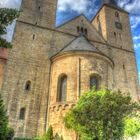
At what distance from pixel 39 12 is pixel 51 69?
318 inches

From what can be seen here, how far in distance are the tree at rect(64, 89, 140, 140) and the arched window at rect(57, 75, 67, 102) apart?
524cm

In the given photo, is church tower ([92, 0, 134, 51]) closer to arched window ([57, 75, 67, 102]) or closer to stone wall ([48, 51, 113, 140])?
stone wall ([48, 51, 113, 140])

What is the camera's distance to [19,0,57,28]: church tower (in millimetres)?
25094

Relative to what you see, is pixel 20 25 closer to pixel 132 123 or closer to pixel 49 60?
pixel 49 60

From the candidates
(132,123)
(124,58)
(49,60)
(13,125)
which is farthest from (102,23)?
(13,125)

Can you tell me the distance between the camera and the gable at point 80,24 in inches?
1036

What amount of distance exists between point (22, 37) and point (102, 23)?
13069 millimetres

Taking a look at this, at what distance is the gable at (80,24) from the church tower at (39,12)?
158 centimetres

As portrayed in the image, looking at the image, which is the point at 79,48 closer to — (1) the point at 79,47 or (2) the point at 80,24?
(1) the point at 79,47

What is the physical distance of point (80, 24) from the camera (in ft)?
91.0

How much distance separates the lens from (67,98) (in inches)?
766

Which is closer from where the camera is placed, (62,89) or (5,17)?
(5,17)

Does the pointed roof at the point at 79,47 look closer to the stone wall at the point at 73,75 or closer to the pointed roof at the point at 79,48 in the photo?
the pointed roof at the point at 79,48

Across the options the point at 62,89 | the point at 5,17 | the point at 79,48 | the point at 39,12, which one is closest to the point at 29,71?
the point at 62,89
